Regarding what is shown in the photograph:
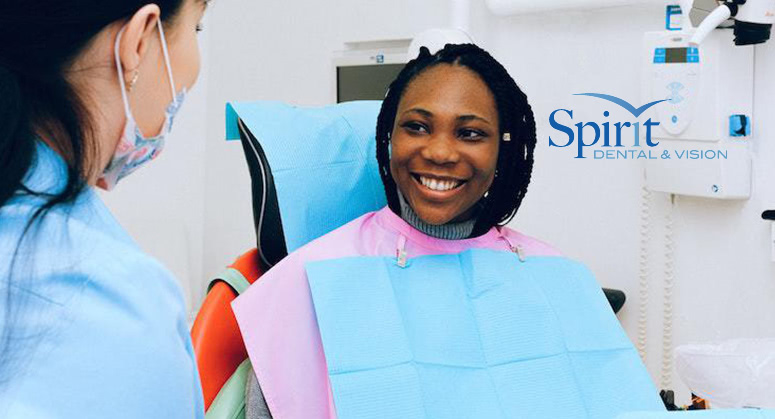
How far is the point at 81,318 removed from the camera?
0.65 metres

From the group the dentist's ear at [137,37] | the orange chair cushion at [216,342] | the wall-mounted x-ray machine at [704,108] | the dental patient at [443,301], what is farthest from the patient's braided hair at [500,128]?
the dentist's ear at [137,37]

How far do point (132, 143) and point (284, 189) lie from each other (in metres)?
0.91

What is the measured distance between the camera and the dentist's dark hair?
63 cm

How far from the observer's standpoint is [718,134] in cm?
222

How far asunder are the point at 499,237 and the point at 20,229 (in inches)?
50.2

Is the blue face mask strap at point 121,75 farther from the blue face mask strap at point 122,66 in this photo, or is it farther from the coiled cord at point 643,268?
the coiled cord at point 643,268

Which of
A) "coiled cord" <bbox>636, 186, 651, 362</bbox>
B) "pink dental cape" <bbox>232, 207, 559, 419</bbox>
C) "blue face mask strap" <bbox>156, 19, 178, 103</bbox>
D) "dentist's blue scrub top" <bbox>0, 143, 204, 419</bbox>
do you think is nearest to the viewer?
"dentist's blue scrub top" <bbox>0, 143, 204, 419</bbox>

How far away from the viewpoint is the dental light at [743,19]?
201 centimetres

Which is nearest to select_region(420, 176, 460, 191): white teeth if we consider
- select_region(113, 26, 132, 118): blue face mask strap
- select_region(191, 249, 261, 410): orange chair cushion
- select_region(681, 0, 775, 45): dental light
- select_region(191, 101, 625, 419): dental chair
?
select_region(191, 101, 625, 419): dental chair

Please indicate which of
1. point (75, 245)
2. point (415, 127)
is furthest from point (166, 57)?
point (415, 127)

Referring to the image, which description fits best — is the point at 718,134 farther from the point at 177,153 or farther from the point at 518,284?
the point at 177,153

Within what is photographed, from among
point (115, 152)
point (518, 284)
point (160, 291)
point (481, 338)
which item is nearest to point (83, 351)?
point (160, 291)

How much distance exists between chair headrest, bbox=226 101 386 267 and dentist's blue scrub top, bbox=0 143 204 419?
1.01 m

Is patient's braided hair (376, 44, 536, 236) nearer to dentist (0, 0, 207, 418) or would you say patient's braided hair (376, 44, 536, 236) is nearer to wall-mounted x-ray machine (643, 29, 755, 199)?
wall-mounted x-ray machine (643, 29, 755, 199)
